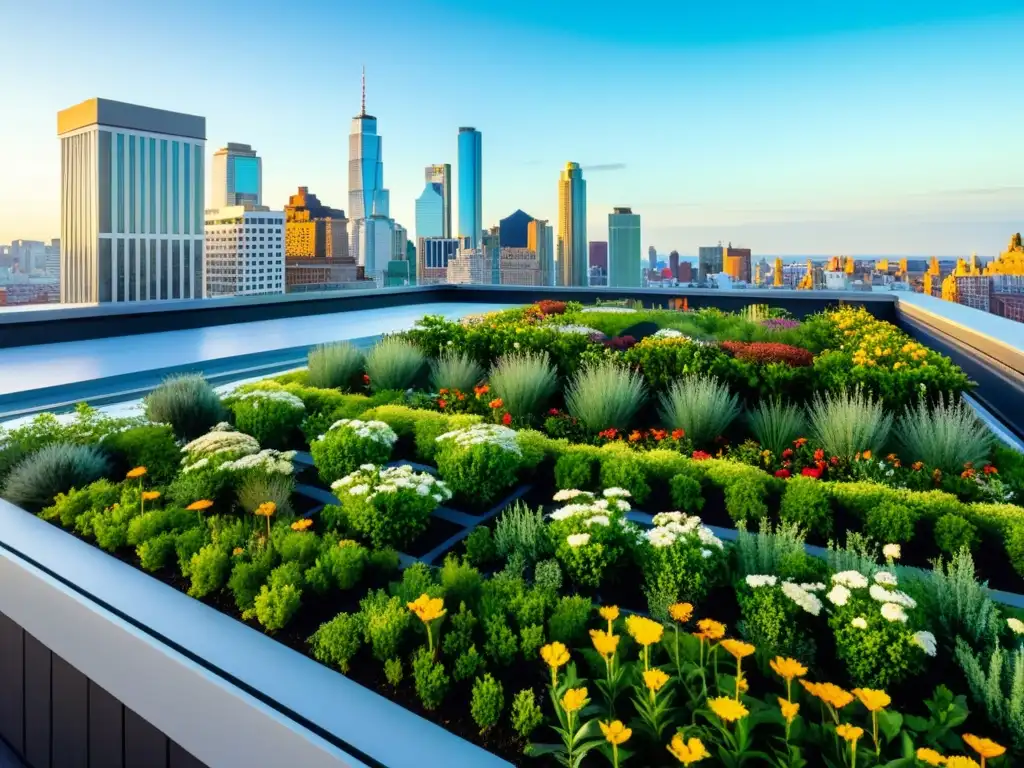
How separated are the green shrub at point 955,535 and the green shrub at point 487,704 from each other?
1.90m

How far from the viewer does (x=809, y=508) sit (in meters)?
3.01

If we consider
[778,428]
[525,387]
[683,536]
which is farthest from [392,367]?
[683,536]

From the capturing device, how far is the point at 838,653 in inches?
78.9

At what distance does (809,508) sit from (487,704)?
177 centimetres

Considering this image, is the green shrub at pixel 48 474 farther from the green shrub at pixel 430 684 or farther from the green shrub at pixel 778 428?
the green shrub at pixel 778 428

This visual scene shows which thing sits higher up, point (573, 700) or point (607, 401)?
point (607, 401)

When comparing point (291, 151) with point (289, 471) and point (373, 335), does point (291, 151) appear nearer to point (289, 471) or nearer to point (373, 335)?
point (373, 335)

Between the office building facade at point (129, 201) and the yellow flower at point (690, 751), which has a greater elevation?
the office building facade at point (129, 201)

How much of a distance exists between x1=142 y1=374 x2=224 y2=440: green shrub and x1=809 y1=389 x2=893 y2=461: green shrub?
11.3 ft

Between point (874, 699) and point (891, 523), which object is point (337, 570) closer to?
point (874, 699)

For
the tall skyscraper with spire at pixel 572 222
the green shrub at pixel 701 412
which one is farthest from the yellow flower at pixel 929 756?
the tall skyscraper with spire at pixel 572 222

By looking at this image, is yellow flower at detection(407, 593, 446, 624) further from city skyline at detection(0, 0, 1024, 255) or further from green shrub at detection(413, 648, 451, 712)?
city skyline at detection(0, 0, 1024, 255)

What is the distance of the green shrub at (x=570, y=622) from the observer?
206 cm

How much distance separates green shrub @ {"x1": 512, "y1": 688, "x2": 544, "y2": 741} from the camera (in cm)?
171
